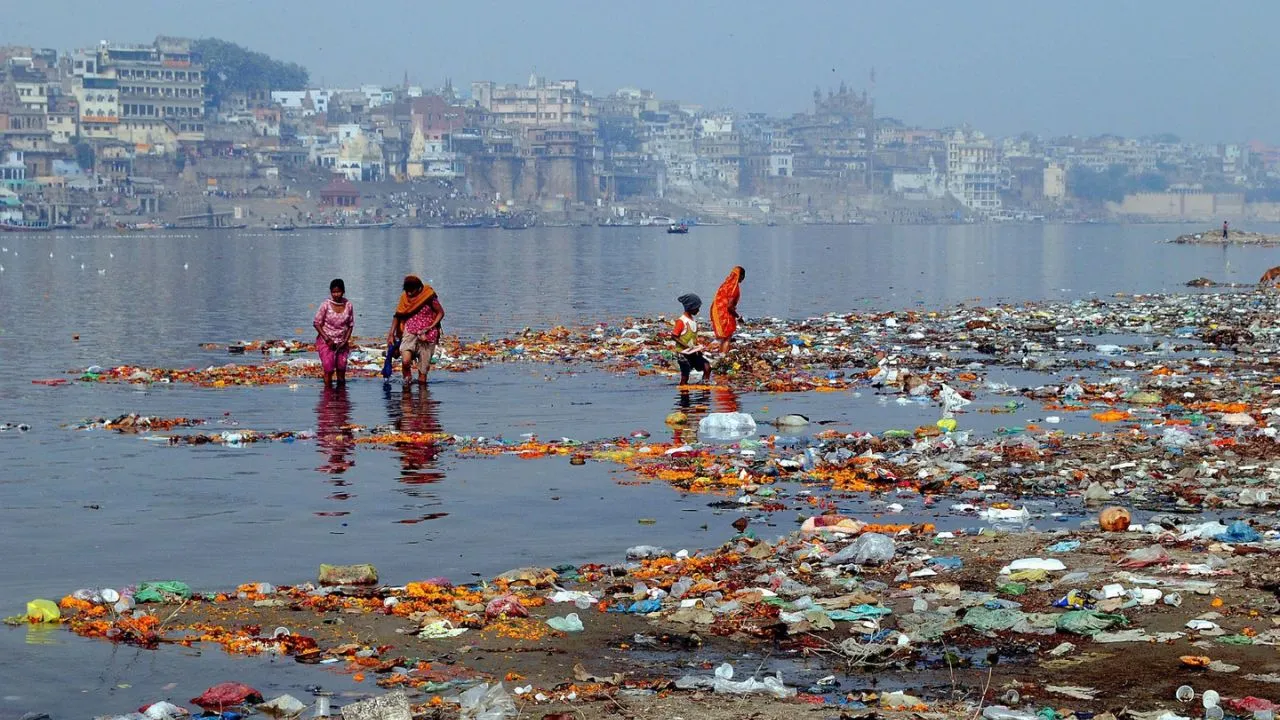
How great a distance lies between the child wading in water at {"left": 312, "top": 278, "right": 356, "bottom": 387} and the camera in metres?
16.6

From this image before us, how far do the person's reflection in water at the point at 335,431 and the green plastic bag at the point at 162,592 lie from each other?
148 inches

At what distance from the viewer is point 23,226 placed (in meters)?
129

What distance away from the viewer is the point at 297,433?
13.6 m

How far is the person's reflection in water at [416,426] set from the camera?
38.2ft

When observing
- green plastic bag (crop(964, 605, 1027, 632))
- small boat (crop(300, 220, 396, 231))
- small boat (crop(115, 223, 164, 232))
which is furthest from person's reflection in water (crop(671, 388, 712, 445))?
small boat (crop(300, 220, 396, 231))

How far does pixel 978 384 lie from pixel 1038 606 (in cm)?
934

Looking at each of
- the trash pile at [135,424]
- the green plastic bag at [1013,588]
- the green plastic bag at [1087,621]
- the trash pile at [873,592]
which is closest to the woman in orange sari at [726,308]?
the trash pile at [873,592]

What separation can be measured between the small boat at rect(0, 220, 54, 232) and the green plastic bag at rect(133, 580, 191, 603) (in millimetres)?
127717

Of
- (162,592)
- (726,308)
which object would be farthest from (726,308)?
(162,592)

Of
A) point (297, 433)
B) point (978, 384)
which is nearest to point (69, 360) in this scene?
point (297, 433)

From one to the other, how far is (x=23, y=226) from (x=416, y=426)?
12394 cm

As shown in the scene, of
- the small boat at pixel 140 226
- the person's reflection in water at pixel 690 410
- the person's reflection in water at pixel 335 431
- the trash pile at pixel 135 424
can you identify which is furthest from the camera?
the small boat at pixel 140 226

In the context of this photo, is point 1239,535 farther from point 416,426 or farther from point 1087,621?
point 416,426

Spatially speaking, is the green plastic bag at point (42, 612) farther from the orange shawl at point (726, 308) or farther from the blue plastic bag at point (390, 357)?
the orange shawl at point (726, 308)
